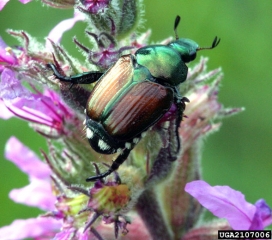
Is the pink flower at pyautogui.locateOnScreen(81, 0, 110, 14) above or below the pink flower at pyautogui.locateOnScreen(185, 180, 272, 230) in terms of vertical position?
above

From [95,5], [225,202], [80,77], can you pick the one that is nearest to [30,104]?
[80,77]

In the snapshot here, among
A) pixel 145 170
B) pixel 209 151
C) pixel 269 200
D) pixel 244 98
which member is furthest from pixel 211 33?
pixel 145 170

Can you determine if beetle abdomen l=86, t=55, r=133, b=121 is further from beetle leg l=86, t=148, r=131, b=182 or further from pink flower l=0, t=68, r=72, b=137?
pink flower l=0, t=68, r=72, b=137

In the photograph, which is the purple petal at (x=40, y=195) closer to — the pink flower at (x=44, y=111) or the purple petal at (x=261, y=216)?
the pink flower at (x=44, y=111)

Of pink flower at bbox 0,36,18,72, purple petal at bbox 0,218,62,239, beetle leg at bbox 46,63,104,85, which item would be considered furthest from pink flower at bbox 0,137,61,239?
beetle leg at bbox 46,63,104,85

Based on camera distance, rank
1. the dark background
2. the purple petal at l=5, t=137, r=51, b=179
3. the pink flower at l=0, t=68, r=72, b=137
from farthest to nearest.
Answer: the dark background < the purple petal at l=5, t=137, r=51, b=179 < the pink flower at l=0, t=68, r=72, b=137

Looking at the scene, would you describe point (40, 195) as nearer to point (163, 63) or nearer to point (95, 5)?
point (163, 63)

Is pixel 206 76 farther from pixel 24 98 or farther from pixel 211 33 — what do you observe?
pixel 211 33

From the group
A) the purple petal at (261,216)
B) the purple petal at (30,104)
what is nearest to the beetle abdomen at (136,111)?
the purple petal at (30,104)
